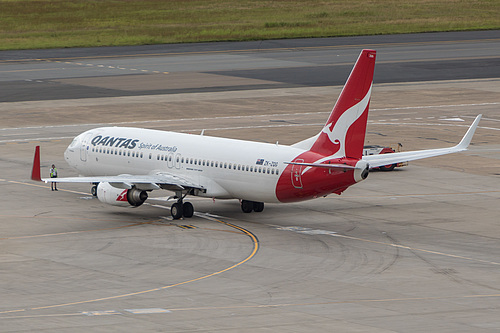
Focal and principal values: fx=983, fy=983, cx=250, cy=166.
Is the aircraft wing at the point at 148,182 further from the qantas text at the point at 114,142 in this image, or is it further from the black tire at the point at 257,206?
the black tire at the point at 257,206


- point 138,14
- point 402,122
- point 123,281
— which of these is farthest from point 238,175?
point 138,14

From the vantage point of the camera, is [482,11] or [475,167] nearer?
[475,167]

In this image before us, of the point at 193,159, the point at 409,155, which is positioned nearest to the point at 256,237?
the point at 193,159

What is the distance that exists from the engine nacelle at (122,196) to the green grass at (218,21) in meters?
93.0

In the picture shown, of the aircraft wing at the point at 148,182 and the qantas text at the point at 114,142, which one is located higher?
the qantas text at the point at 114,142

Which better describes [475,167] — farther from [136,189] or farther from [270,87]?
[270,87]

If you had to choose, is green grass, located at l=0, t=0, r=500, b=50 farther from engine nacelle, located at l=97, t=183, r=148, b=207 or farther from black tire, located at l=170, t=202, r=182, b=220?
black tire, located at l=170, t=202, r=182, b=220

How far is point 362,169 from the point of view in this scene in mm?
54469

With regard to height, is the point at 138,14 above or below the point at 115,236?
above

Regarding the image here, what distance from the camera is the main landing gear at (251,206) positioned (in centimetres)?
6175

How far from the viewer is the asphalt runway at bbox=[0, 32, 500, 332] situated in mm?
39906

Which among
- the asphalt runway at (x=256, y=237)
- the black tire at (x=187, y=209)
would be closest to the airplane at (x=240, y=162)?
the black tire at (x=187, y=209)

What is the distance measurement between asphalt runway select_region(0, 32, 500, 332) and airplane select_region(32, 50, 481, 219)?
1904mm

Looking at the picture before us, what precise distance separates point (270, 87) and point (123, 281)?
74541mm
